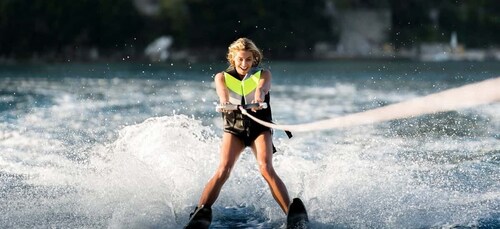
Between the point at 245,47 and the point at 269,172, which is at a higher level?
the point at 245,47

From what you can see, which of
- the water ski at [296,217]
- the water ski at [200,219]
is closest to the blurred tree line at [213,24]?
the water ski at [200,219]

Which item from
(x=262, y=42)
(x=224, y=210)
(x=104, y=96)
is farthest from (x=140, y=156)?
(x=262, y=42)

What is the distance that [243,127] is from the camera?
6914mm

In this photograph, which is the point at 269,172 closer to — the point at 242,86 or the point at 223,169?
the point at 223,169

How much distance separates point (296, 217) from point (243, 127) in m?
0.81

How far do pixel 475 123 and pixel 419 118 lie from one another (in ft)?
4.43

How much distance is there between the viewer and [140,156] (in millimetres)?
9031

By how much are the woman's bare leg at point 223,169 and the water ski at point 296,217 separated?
0.58 m

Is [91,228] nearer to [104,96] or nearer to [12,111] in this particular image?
[12,111]

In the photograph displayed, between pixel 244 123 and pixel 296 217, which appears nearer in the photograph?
pixel 296 217

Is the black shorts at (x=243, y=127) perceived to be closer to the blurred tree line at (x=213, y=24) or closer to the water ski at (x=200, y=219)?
the water ski at (x=200, y=219)

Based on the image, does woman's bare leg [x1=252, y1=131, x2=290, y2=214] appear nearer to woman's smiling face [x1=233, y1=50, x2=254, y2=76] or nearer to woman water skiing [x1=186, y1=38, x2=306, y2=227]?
woman water skiing [x1=186, y1=38, x2=306, y2=227]

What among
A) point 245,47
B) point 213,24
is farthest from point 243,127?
point 213,24

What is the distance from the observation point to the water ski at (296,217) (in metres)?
6.57
